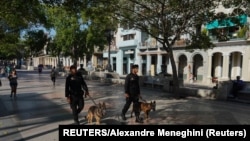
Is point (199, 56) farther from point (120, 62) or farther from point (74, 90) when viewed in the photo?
point (74, 90)

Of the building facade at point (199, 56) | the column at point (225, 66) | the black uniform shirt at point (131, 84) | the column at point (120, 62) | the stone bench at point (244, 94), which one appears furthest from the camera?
the column at point (120, 62)

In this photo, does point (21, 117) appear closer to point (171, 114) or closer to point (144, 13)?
point (171, 114)

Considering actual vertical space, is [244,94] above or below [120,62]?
below

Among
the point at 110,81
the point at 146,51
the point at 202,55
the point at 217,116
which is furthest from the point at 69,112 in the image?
the point at 146,51

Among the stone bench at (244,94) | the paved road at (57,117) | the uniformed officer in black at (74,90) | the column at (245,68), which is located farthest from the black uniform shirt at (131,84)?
the column at (245,68)

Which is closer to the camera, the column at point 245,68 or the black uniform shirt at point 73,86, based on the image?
the black uniform shirt at point 73,86

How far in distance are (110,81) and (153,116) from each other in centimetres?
1792

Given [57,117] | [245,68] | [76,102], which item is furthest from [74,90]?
[245,68]

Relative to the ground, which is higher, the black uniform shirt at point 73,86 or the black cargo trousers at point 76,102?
the black uniform shirt at point 73,86

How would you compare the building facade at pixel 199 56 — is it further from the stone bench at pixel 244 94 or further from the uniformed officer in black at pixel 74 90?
the uniformed officer in black at pixel 74 90

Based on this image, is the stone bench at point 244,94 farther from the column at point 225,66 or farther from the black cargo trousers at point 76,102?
the column at point 225,66

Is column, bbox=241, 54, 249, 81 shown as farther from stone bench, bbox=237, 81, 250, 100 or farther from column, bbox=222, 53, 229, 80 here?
stone bench, bbox=237, 81, 250, 100

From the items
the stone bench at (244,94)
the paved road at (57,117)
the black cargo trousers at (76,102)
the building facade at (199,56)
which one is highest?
the building facade at (199,56)

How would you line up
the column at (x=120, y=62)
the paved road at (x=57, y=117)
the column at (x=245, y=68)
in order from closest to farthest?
the paved road at (x=57, y=117) < the column at (x=245, y=68) < the column at (x=120, y=62)
